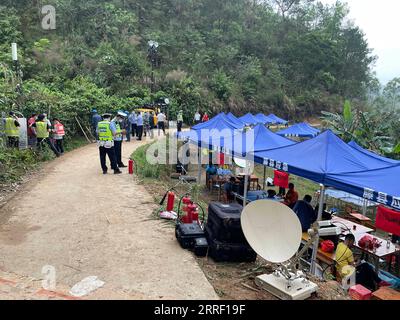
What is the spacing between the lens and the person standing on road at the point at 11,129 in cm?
1159

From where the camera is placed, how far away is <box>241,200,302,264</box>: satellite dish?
4578 mm

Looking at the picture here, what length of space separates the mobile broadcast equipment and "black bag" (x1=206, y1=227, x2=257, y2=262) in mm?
814

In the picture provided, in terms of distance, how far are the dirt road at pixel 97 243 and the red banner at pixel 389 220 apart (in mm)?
4251

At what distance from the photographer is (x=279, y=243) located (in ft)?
15.4

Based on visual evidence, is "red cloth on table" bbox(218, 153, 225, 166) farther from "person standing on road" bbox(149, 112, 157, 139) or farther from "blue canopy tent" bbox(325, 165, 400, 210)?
"blue canopy tent" bbox(325, 165, 400, 210)

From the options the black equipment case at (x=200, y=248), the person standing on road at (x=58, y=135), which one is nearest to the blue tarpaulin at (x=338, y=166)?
the black equipment case at (x=200, y=248)

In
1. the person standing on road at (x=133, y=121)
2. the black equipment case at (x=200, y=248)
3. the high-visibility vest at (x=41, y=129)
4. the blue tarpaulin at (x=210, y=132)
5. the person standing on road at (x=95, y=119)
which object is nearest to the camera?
the black equipment case at (x=200, y=248)

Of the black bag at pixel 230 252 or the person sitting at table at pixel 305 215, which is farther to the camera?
the person sitting at table at pixel 305 215

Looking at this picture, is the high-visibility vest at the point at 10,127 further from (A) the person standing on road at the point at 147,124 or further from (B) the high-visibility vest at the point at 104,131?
(A) the person standing on road at the point at 147,124

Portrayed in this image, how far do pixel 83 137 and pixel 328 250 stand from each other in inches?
520

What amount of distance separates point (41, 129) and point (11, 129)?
3.49 feet

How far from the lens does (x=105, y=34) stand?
1163 inches
